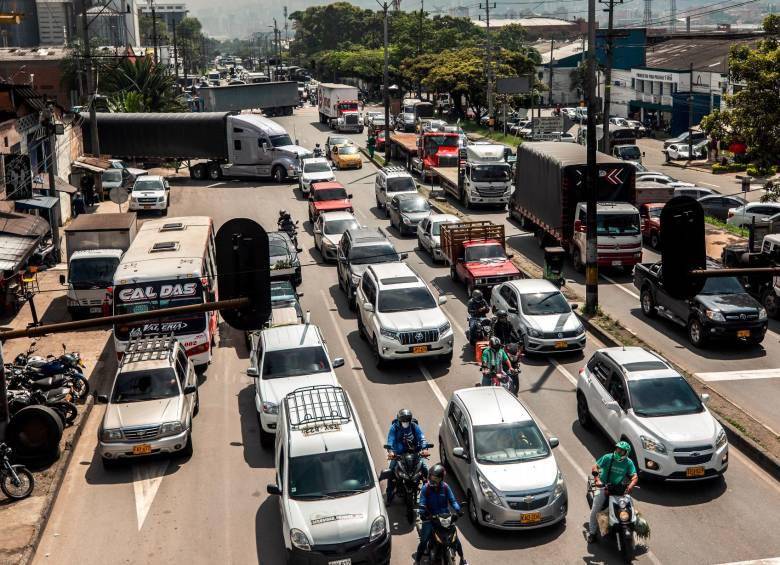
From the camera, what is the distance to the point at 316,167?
4884 centimetres

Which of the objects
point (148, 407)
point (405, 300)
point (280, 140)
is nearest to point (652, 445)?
point (405, 300)

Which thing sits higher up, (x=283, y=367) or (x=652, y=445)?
(x=283, y=367)

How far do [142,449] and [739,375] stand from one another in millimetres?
13484

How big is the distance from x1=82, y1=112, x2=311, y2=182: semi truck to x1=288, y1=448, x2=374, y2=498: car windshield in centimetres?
3915

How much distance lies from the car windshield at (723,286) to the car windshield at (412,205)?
16897 millimetres

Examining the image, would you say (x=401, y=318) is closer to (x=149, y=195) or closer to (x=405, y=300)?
(x=405, y=300)

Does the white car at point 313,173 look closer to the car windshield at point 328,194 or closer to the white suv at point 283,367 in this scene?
the car windshield at point 328,194

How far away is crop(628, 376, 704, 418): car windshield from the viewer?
1705 centimetres

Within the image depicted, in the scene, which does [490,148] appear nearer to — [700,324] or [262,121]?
[262,121]

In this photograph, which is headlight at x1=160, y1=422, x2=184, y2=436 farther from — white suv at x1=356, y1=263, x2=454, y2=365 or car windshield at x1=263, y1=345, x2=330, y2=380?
white suv at x1=356, y1=263, x2=454, y2=365

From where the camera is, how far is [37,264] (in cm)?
3506

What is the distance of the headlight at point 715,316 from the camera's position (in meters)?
23.7

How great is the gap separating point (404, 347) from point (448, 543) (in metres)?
10.00

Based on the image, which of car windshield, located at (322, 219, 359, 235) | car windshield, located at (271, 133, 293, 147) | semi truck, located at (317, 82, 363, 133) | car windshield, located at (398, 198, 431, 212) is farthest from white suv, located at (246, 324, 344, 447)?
semi truck, located at (317, 82, 363, 133)
